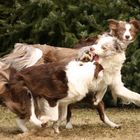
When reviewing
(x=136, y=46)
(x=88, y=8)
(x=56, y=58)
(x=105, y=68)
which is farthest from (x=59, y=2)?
(x=105, y=68)

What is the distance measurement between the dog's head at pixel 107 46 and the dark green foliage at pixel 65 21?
422 centimetres

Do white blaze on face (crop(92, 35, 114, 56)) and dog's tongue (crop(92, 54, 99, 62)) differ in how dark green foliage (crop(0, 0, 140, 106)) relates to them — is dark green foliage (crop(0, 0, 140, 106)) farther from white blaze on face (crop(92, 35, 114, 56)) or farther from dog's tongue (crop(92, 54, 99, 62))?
dog's tongue (crop(92, 54, 99, 62))

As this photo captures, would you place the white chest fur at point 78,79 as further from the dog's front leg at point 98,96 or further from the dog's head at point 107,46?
the dog's front leg at point 98,96

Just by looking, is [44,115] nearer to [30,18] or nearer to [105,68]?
[105,68]

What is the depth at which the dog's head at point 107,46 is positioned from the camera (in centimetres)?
973

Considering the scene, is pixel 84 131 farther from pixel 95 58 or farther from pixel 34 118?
pixel 95 58

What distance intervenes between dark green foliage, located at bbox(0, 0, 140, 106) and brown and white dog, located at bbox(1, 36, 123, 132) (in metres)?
4.67

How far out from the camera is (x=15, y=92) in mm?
9625

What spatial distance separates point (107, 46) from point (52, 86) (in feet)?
3.43

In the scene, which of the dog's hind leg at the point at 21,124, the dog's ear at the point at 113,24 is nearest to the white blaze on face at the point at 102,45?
the dog's ear at the point at 113,24

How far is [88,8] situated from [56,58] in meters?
4.11

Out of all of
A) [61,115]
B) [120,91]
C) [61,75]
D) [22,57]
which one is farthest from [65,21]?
[61,75]

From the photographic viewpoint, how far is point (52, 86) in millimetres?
9422

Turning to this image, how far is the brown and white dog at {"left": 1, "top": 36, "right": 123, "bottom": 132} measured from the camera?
937 centimetres
